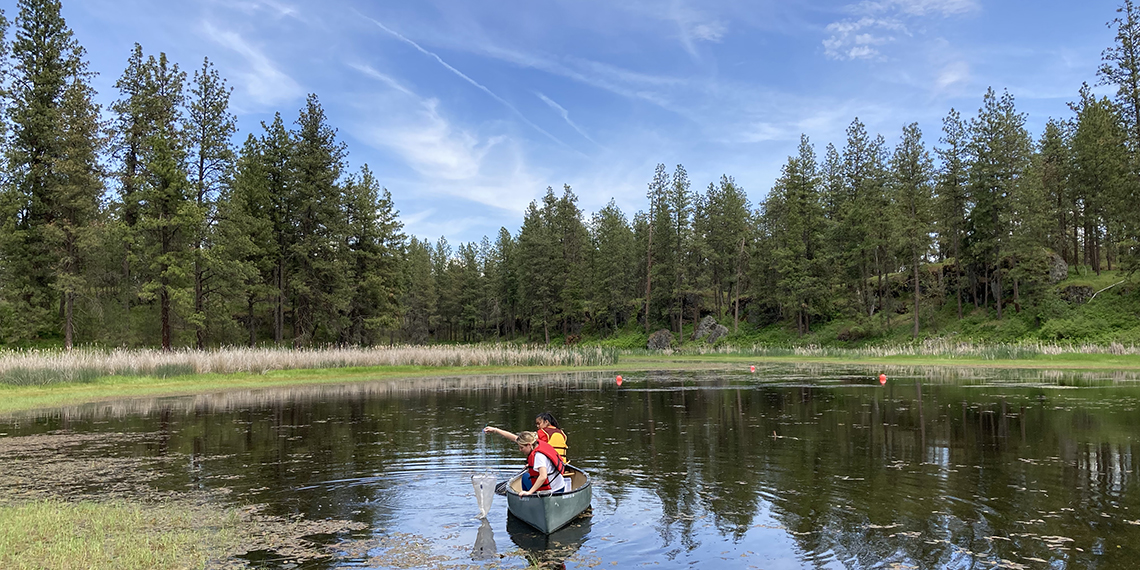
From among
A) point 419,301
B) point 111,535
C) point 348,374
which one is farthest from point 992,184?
point 419,301

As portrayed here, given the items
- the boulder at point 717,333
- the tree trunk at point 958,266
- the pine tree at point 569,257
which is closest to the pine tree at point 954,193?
the tree trunk at point 958,266

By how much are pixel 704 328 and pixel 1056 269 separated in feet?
105

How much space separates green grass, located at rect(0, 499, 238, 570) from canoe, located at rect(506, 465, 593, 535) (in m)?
3.72

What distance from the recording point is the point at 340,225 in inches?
2151

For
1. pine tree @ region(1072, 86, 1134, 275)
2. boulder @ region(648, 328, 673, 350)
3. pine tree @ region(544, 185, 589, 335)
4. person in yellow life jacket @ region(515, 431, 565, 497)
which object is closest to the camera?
person in yellow life jacket @ region(515, 431, 565, 497)

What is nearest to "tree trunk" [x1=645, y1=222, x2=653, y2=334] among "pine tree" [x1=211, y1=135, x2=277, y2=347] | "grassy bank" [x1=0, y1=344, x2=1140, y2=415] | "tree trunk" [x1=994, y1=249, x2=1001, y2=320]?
"grassy bank" [x1=0, y1=344, x2=1140, y2=415]

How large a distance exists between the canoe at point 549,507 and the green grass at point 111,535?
3723mm

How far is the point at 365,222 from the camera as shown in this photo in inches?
2317

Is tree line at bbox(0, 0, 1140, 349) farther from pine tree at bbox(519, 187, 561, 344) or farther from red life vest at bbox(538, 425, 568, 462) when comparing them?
red life vest at bbox(538, 425, 568, 462)

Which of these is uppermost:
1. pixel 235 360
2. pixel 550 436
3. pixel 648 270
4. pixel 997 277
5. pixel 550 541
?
pixel 648 270

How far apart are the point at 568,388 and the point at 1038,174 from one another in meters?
47.9

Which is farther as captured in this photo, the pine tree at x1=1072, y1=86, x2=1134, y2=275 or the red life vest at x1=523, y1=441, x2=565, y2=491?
the pine tree at x1=1072, y1=86, x2=1134, y2=275

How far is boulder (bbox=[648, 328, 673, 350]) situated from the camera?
74.8 meters

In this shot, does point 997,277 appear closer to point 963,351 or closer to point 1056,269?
point 1056,269
